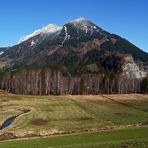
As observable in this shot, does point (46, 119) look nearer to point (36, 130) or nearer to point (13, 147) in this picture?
point (36, 130)

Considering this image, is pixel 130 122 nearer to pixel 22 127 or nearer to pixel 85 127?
pixel 85 127

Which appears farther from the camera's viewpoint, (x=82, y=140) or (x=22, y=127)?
(x=22, y=127)

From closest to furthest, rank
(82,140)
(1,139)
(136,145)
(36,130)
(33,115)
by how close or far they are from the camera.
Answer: (136,145) → (82,140) → (1,139) → (36,130) → (33,115)

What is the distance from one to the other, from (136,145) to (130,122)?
128ft

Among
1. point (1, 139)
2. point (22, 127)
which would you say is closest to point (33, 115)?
point (22, 127)

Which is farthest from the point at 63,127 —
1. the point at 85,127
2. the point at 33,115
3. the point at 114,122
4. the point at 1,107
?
the point at 1,107

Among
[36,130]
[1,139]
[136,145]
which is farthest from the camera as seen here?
[36,130]

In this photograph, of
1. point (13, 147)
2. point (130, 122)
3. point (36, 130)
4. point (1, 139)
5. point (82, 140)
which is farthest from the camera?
point (130, 122)

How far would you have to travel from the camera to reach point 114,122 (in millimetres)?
78625

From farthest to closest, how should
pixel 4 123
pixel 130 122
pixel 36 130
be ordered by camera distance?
1. pixel 4 123
2. pixel 130 122
3. pixel 36 130

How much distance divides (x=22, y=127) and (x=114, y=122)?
1817 cm

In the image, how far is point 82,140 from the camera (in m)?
49.5

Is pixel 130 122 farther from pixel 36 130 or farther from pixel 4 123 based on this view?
pixel 4 123

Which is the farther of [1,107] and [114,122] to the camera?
[1,107]
